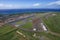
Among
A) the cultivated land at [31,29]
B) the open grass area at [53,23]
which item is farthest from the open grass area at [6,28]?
the open grass area at [53,23]

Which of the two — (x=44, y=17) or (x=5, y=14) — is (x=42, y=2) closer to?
(x=44, y=17)

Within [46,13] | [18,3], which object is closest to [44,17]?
[46,13]

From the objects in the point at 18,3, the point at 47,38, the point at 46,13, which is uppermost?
the point at 18,3

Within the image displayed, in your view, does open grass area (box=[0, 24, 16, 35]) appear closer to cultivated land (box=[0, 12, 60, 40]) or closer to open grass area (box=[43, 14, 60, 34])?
cultivated land (box=[0, 12, 60, 40])

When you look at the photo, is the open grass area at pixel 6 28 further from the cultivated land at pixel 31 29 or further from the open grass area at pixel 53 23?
the open grass area at pixel 53 23

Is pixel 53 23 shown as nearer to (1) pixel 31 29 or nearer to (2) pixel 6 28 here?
(1) pixel 31 29

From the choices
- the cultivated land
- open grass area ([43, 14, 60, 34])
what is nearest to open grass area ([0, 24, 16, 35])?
the cultivated land

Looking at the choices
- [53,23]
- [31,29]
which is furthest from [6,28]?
[53,23]
